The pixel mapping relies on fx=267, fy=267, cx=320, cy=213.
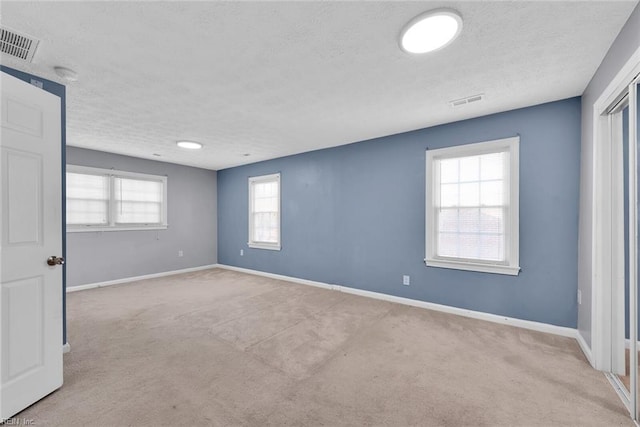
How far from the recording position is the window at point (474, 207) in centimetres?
308

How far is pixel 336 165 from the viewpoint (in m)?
4.65

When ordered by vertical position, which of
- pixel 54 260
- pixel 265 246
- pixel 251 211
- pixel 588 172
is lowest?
pixel 265 246

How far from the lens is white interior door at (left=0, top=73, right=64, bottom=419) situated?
161 centimetres

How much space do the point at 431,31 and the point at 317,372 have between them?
2595 millimetres

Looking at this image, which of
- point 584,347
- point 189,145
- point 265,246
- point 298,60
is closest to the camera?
point 298,60

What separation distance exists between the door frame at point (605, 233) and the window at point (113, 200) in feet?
21.8

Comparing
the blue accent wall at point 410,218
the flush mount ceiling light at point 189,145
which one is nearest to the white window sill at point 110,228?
the blue accent wall at point 410,218

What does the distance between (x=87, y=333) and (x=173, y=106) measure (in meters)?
2.58

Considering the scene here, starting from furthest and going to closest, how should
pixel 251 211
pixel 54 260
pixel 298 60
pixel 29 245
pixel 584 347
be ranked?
pixel 251 211
pixel 584 347
pixel 298 60
pixel 54 260
pixel 29 245

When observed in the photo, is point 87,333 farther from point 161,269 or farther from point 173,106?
point 161,269

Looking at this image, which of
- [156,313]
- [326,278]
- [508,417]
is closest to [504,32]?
[508,417]

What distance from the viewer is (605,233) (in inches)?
83.4

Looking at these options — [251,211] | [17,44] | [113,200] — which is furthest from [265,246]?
[17,44]

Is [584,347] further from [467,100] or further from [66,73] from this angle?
[66,73]
